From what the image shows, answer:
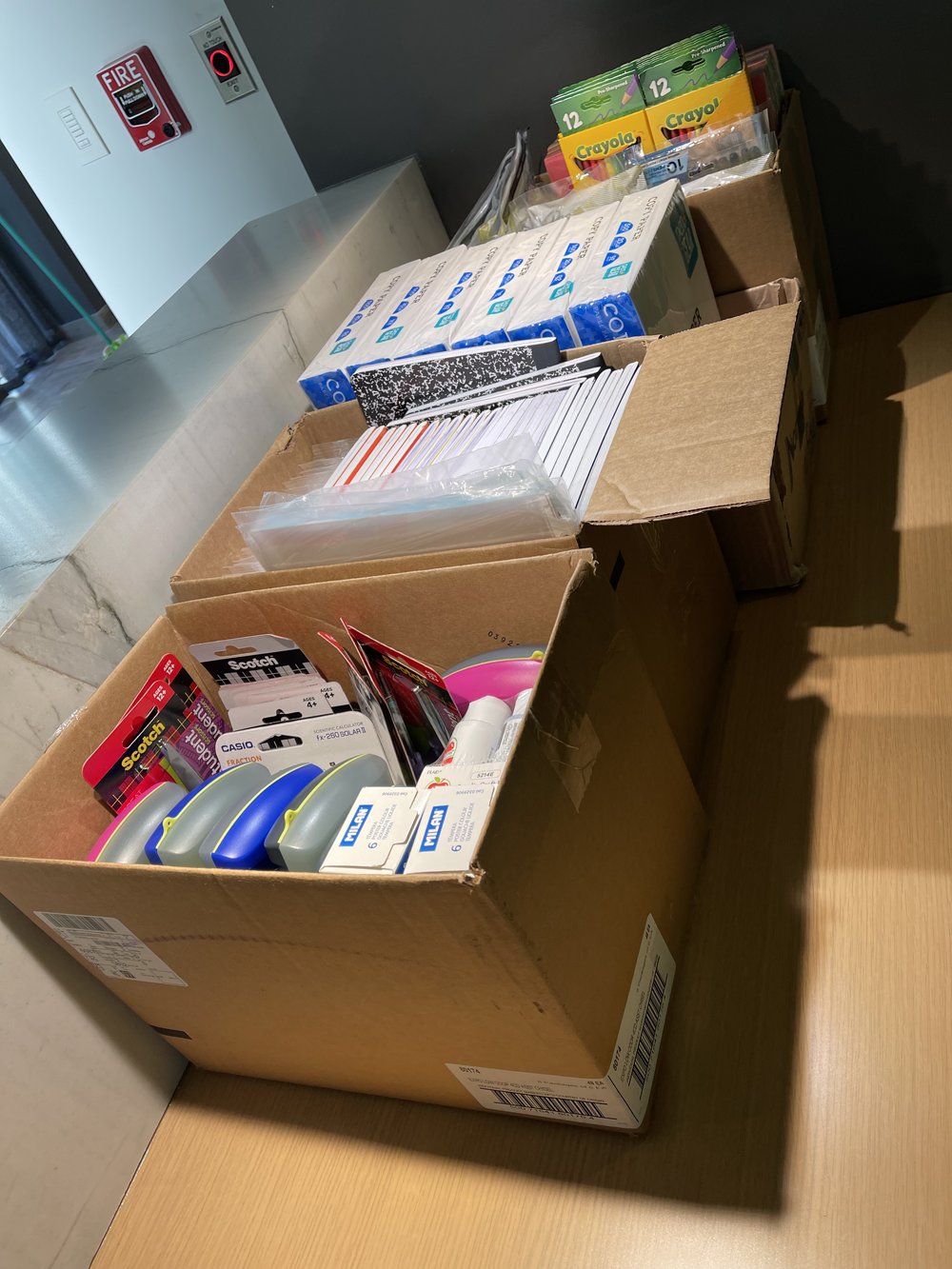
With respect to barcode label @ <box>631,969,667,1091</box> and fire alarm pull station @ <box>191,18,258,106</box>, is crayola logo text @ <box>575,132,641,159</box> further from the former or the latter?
barcode label @ <box>631,969,667,1091</box>

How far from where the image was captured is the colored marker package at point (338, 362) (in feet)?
4.24

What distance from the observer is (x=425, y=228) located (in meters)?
1.87

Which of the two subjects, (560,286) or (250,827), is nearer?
(250,827)

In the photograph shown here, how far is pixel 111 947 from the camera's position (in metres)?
0.86

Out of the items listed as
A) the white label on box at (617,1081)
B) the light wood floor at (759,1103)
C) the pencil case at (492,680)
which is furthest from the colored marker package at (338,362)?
the white label on box at (617,1081)

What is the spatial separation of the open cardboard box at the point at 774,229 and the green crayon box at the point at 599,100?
222 mm

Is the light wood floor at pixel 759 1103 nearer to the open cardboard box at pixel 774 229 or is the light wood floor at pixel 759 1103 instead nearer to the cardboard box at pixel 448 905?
the cardboard box at pixel 448 905

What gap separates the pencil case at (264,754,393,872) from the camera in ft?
2.45

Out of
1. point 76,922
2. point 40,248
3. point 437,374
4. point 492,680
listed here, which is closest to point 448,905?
point 492,680

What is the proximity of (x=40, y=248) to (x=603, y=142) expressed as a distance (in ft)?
9.06

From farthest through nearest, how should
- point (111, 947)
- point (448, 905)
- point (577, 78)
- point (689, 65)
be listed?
point (577, 78), point (689, 65), point (111, 947), point (448, 905)

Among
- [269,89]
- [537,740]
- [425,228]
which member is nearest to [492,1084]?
[537,740]

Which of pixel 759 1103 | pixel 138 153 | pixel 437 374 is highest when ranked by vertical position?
pixel 138 153

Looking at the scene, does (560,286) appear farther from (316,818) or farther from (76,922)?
(76,922)
